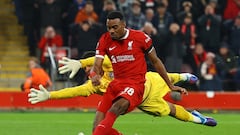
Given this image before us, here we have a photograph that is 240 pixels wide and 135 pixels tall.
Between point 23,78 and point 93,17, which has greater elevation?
point 93,17

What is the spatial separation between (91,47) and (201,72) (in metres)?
3.18

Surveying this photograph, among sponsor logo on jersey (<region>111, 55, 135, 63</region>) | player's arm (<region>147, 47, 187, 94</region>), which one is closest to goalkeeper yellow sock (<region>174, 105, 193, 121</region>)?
player's arm (<region>147, 47, 187, 94</region>)

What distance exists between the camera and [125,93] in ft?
41.3

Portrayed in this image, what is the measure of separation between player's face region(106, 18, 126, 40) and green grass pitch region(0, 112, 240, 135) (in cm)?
378

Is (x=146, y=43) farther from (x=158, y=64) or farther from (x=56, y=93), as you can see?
(x=56, y=93)

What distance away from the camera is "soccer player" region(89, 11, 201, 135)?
493 inches

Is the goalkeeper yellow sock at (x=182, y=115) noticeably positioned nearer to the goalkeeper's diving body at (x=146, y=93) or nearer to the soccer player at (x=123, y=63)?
the goalkeeper's diving body at (x=146, y=93)

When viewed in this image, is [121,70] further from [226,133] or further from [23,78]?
[23,78]

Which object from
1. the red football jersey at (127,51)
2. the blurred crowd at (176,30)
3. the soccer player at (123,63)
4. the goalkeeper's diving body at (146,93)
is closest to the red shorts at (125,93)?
the soccer player at (123,63)

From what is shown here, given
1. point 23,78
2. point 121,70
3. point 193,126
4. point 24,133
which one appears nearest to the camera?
point 121,70

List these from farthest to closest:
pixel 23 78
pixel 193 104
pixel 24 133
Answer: pixel 23 78
pixel 193 104
pixel 24 133

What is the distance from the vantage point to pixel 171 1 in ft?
82.6

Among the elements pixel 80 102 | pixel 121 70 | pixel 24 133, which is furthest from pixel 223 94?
pixel 121 70

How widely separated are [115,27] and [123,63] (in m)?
0.62
